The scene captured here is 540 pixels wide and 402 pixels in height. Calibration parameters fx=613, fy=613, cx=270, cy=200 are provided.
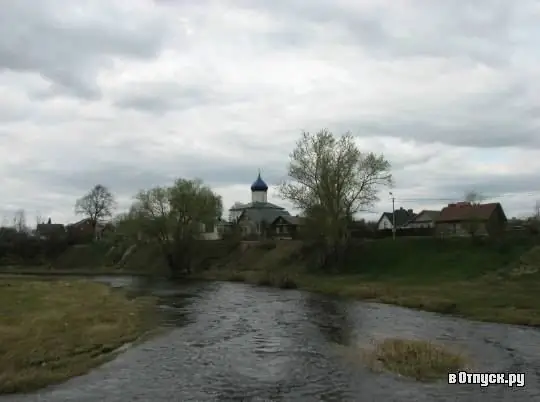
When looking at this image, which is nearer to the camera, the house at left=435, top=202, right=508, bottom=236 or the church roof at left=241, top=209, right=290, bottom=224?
the house at left=435, top=202, right=508, bottom=236

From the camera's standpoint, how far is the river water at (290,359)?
61.2 ft

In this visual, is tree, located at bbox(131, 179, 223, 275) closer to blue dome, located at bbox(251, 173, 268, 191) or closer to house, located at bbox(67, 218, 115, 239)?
house, located at bbox(67, 218, 115, 239)

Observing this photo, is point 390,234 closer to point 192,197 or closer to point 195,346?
point 192,197

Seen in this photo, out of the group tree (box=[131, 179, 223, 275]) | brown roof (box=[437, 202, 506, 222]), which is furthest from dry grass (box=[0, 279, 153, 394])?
brown roof (box=[437, 202, 506, 222])

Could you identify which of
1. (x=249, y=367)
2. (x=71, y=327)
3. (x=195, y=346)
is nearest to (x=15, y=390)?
(x=249, y=367)

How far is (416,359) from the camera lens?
72.8 feet

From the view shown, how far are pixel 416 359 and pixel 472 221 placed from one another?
5296 cm

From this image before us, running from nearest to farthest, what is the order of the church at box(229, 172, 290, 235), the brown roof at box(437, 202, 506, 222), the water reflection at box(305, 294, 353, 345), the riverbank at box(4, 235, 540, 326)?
the water reflection at box(305, 294, 353, 345) → the riverbank at box(4, 235, 540, 326) → the brown roof at box(437, 202, 506, 222) → the church at box(229, 172, 290, 235)

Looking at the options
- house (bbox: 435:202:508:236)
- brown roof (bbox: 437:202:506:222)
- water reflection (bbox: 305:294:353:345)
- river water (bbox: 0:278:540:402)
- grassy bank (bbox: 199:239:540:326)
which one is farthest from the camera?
brown roof (bbox: 437:202:506:222)

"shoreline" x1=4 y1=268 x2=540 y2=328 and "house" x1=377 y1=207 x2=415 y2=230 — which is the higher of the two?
"house" x1=377 y1=207 x2=415 y2=230

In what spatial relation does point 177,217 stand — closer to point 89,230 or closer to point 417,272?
point 417,272

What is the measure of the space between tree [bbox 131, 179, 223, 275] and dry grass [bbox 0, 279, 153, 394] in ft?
127

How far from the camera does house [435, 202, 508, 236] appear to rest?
69.3 meters

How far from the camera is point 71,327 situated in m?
31.2
